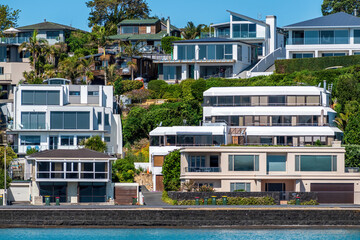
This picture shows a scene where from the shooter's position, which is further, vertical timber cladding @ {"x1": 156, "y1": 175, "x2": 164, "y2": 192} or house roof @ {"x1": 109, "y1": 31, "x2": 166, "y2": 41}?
house roof @ {"x1": 109, "y1": 31, "x2": 166, "y2": 41}

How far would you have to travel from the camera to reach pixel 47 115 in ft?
291

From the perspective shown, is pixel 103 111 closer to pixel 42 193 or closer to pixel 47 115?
pixel 47 115

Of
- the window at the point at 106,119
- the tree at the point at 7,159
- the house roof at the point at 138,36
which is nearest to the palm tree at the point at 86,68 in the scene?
the window at the point at 106,119

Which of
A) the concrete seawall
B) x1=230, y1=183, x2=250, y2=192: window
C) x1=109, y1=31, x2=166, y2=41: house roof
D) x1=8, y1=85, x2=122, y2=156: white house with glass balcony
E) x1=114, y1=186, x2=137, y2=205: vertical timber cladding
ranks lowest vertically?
the concrete seawall

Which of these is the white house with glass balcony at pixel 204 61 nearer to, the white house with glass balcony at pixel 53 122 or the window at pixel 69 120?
the white house with glass balcony at pixel 53 122

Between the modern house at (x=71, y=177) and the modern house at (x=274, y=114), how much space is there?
51.9ft

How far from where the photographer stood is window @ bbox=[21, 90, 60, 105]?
90250mm

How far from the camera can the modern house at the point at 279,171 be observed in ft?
244

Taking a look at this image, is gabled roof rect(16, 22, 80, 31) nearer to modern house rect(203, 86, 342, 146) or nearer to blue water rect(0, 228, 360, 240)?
modern house rect(203, 86, 342, 146)

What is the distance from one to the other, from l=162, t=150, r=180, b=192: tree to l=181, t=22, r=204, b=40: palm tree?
4936cm

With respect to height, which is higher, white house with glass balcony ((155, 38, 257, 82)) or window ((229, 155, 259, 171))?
white house with glass balcony ((155, 38, 257, 82))

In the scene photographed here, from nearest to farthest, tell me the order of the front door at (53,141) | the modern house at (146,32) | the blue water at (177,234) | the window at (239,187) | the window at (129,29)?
the blue water at (177,234) < the window at (239,187) < the front door at (53,141) < the modern house at (146,32) < the window at (129,29)

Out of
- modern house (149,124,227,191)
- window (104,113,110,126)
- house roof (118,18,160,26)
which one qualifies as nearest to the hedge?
modern house (149,124,227,191)

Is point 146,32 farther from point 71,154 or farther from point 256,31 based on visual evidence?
point 71,154
